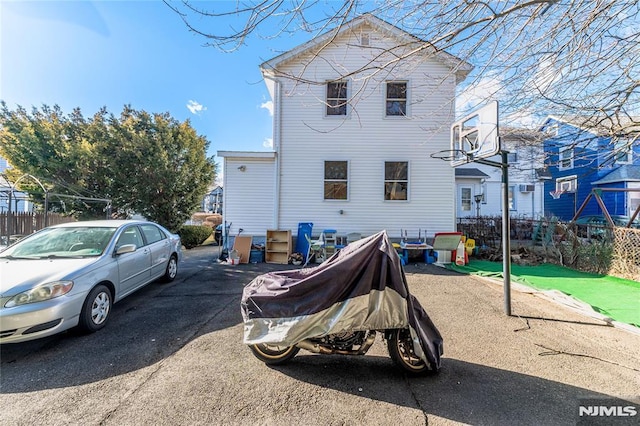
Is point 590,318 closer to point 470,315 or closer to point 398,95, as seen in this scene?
point 470,315

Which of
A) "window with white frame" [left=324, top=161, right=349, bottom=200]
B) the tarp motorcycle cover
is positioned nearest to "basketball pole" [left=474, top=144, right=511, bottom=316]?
the tarp motorcycle cover

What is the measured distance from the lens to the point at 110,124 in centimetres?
1137

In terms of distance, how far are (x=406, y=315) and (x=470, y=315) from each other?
100.0 inches

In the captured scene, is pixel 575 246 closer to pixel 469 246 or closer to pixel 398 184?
pixel 469 246

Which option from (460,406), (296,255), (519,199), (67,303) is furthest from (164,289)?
(519,199)

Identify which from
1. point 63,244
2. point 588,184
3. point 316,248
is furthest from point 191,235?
point 588,184

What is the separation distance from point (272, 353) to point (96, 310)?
2.70 meters

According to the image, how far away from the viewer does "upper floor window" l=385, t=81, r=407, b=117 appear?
962 cm

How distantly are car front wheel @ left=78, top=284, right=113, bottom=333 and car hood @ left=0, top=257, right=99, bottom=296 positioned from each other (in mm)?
391

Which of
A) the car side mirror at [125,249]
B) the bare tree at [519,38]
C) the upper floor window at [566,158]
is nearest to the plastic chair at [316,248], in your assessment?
the car side mirror at [125,249]

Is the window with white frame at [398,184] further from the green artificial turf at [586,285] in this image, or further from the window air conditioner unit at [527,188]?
the window air conditioner unit at [527,188]

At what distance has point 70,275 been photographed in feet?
10.9

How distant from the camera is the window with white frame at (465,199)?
49.9ft

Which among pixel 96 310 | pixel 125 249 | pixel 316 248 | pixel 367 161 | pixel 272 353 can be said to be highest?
pixel 367 161
